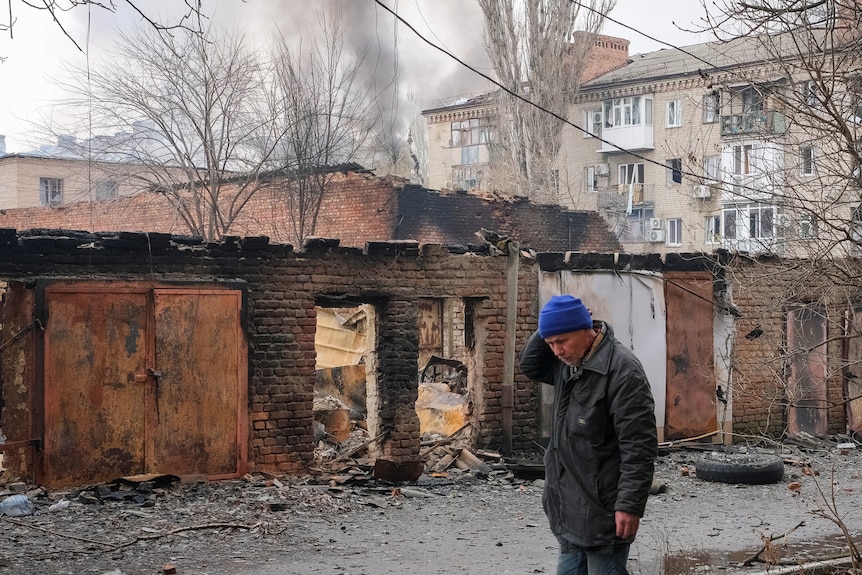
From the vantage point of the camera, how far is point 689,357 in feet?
46.4

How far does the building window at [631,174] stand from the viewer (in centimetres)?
4394

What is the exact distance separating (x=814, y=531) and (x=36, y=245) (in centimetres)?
788

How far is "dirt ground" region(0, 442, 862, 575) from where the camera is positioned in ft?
24.5

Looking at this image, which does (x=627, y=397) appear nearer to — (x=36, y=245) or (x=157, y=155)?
(x=36, y=245)

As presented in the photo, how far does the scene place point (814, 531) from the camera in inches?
351

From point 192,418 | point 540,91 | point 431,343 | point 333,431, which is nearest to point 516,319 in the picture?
point 333,431

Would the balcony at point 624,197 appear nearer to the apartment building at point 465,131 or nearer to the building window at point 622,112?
the building window at point 622,112

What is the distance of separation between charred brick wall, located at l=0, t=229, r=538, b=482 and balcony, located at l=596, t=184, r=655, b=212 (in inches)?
1240

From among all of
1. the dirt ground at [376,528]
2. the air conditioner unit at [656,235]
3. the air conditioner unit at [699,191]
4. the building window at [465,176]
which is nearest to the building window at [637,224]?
the air conditioner unit at [656,235]

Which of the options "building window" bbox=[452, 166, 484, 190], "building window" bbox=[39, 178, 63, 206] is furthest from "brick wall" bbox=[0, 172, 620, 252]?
"building window" bbox=[452, 166, 484, 190]

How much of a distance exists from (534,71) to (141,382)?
87.8 feet

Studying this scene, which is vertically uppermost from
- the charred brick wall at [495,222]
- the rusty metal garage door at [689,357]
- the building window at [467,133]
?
the building window at [467,133]

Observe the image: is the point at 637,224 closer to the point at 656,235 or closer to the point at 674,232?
the point at 656,235

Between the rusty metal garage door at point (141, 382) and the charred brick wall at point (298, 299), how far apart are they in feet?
0.64
